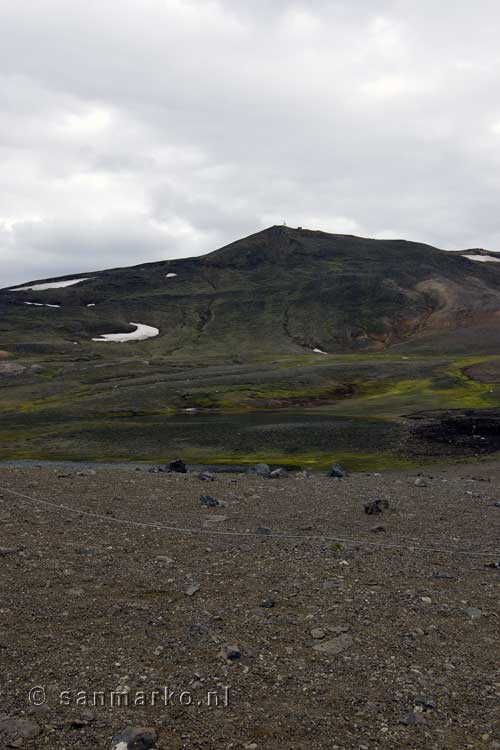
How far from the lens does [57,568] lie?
1681 centimetres

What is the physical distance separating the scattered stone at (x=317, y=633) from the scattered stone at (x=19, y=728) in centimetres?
569

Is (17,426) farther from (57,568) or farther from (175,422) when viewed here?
(57,568)

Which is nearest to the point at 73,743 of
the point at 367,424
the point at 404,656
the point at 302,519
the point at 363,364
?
the point at 404,656

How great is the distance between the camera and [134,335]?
17712cm

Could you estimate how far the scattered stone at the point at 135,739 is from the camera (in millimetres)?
9297

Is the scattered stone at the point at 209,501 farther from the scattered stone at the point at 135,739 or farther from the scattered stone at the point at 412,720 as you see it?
→ the scattered stone at the point at 135,739

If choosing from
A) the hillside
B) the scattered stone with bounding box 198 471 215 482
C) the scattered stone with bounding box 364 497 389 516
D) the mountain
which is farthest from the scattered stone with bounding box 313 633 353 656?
the mountain

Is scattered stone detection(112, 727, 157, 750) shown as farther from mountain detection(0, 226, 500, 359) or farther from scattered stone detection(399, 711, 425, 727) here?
mountain detection(0, 226, 500, 359)

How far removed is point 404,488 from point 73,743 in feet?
81.8

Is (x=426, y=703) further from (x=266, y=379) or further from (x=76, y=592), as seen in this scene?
(x=266, y=379)

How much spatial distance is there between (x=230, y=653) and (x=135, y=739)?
305 centimetres

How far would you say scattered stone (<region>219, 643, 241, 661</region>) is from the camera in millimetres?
12078

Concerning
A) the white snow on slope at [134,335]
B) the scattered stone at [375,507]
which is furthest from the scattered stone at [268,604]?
the white snow on slope at [134,335]

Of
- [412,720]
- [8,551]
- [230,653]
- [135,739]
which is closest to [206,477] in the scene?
[8,551]
